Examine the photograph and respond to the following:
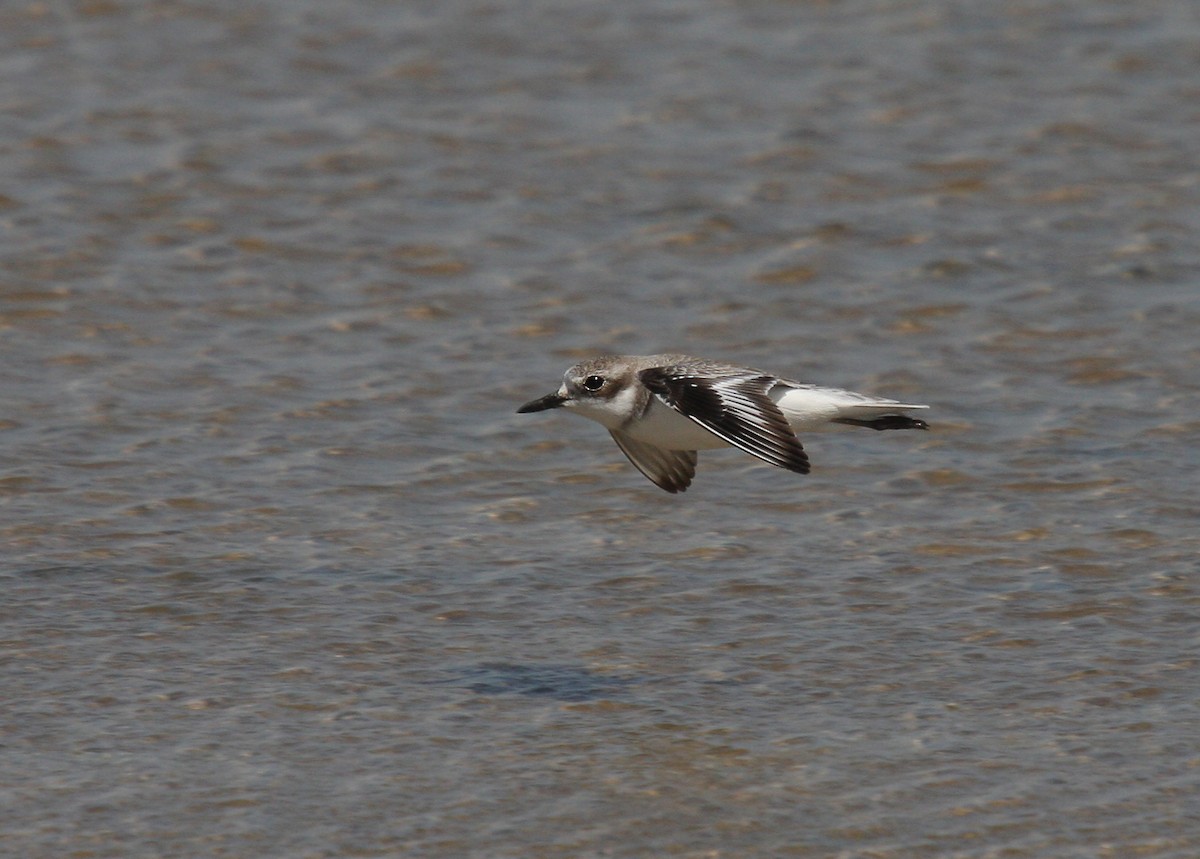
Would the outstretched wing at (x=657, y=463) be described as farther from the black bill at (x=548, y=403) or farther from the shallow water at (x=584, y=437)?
the black bill at (x=548, y=403)

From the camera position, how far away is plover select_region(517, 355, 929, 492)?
9.37 meters

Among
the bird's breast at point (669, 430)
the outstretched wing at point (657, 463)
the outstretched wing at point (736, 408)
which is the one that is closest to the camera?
the outstretched wing at point (736, 408)

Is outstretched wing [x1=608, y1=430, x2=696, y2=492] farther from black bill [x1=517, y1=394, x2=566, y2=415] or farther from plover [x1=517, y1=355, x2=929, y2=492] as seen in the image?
black bill [x1=517, y1=394, x2=566, y2=415]

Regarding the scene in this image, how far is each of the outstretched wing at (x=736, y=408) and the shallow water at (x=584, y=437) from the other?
0.98 metres

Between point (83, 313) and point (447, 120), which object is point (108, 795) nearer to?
point (83, 313)

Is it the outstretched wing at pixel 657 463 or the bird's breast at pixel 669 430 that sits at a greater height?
the bird's breast at pixel 669 430

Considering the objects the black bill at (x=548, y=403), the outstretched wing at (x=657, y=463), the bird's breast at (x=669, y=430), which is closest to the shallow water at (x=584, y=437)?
the outstretched wing at (x=657, y=463)

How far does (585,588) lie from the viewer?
10.1 m

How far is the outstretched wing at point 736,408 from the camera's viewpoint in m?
9.04

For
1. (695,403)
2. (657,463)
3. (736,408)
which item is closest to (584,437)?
(657,463)

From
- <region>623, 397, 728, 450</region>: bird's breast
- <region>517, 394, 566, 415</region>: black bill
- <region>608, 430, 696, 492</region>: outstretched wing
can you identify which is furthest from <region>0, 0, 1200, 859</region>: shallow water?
<region>517, 394, 566, 415</region>: black bill

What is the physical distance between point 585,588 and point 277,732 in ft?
7.05

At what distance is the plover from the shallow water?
33.8 inches

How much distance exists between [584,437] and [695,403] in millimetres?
2859
